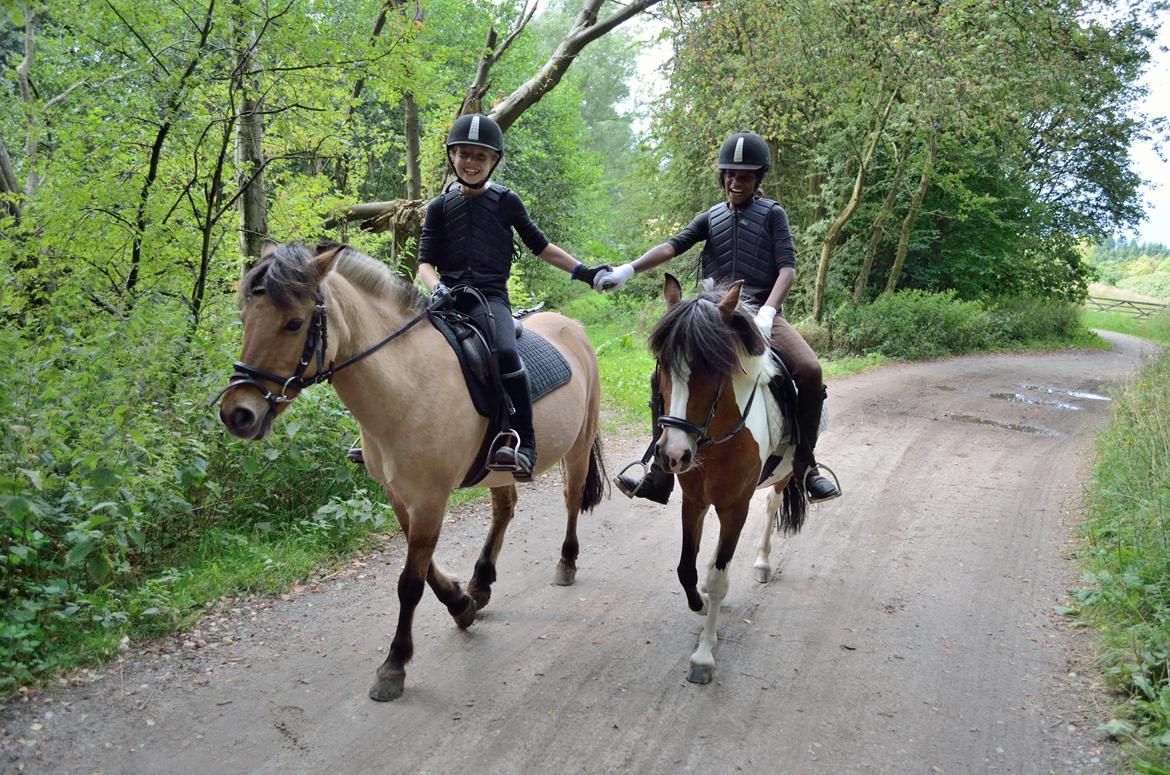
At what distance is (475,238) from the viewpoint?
441 centimetres

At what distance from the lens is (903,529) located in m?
6.38

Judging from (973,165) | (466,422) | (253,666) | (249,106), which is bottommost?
(253,666)

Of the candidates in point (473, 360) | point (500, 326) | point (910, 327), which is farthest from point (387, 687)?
point (910, 327)

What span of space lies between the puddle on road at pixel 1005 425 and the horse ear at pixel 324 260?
33.7 feet

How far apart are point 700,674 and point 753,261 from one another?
2.55 meters

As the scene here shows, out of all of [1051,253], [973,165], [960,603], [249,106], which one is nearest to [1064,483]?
[960,603]

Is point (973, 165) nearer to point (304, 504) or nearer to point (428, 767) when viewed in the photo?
point (304, 504)

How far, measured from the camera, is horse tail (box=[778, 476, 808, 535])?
17.6ft

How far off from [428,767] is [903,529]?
4.84 m

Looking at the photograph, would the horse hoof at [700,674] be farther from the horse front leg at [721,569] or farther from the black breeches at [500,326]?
the black breeches at [500,326]

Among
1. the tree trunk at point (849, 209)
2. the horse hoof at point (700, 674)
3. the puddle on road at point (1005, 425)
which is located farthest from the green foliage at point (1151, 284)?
the horse hoof at point (700, 674)

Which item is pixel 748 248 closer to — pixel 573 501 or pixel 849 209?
pixel 573 501

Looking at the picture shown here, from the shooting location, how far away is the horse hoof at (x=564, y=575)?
512 centimetres

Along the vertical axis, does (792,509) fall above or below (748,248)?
below
